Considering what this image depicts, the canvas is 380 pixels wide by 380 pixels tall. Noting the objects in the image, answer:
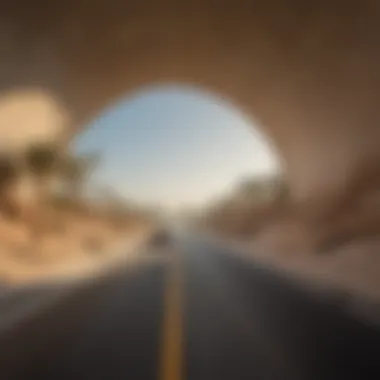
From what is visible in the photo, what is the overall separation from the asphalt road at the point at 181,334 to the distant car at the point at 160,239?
15.8 m

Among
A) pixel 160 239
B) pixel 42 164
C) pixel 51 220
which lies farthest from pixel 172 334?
pixel 160 239

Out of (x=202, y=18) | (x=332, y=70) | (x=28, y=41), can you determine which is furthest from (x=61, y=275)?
(x=332, y=70)

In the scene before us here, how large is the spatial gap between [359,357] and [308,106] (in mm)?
18635

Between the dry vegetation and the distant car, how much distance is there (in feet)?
3.84

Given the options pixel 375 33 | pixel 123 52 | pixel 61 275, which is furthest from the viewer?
pixel 123 52

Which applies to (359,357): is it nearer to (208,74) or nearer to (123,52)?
(123,52)

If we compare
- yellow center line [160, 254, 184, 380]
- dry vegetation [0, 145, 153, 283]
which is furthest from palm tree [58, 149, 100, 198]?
yellow center line [160, 254, 184, 380]

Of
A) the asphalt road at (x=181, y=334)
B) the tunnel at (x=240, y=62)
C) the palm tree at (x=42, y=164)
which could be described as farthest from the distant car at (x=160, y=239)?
the asphalt road at (x=181, y=334)

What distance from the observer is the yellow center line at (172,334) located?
754 centimetres

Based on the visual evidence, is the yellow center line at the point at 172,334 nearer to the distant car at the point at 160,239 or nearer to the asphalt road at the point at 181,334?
the asphalt road at the point at 181,334

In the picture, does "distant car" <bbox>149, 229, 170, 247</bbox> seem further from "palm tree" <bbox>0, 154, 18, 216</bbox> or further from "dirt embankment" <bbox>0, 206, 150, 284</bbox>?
"palm tree" <bbox>0, 154, 18, 216</bbox>

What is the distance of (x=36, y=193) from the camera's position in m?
27.8

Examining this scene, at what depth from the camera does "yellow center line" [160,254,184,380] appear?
754 centimetres

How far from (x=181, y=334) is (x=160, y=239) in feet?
78.9
